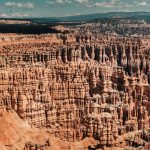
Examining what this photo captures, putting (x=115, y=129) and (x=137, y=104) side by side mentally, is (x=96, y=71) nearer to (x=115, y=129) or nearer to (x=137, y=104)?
(x=137, y=104)

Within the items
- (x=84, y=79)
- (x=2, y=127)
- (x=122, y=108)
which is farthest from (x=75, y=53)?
(x=2, y=127)

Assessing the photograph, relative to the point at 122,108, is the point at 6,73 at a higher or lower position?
higher

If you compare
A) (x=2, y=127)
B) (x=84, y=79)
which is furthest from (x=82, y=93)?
(x=2, y=127)

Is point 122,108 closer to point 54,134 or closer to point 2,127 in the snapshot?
point 54,134

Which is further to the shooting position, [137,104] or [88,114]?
[137,104]

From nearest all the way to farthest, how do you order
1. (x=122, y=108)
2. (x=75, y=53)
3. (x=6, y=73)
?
(x=6, y=73), (x=122, y=108), (x=75, y=53)

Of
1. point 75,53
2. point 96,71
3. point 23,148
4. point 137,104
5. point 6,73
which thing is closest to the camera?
point 23,148
